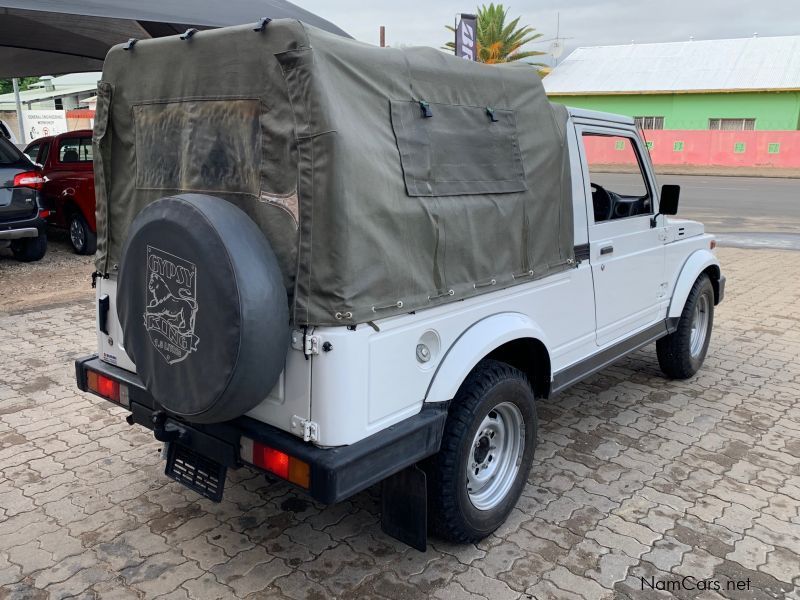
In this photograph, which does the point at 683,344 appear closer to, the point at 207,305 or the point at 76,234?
the point at 207,305

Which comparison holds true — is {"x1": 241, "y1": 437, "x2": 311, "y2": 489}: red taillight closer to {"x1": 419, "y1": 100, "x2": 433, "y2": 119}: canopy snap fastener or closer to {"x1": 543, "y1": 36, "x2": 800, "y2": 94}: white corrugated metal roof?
{"x1": 419, "y1": 100, "x2": 433, "y2": 119}: canopy snap fastener

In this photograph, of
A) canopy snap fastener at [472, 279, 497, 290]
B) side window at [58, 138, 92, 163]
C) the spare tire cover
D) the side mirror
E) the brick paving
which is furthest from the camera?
side window at [58, 138, 92, 163]

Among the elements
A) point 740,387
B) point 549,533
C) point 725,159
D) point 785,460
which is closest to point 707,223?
point 740,387

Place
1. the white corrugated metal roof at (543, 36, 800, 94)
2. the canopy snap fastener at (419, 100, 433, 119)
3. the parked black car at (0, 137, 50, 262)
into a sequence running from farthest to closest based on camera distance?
1. the white corrugated metal roof at (543, 36, 800, 94)
2. the parked black car at (0, 137, 50, 262)
3. the canopy snap fastener at (419, 100, 433, 119)

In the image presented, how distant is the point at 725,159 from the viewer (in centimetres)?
3031

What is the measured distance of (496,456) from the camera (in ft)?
11.0

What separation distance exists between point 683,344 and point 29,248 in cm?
861

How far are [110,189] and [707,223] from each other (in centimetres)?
1360

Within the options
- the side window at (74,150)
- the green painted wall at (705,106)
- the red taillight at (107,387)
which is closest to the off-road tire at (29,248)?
the side window at (74,150)

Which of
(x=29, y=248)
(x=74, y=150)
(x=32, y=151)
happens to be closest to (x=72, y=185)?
(x=74, y=150)

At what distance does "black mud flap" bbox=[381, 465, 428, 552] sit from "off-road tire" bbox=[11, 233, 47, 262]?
27.3 ft

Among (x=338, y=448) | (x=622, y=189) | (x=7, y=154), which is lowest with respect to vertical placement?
(x=338, y=448)

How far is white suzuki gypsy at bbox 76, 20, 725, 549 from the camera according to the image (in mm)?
2396

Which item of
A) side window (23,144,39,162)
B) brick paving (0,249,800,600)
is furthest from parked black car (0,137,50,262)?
brick paving (0,249,800,600)
